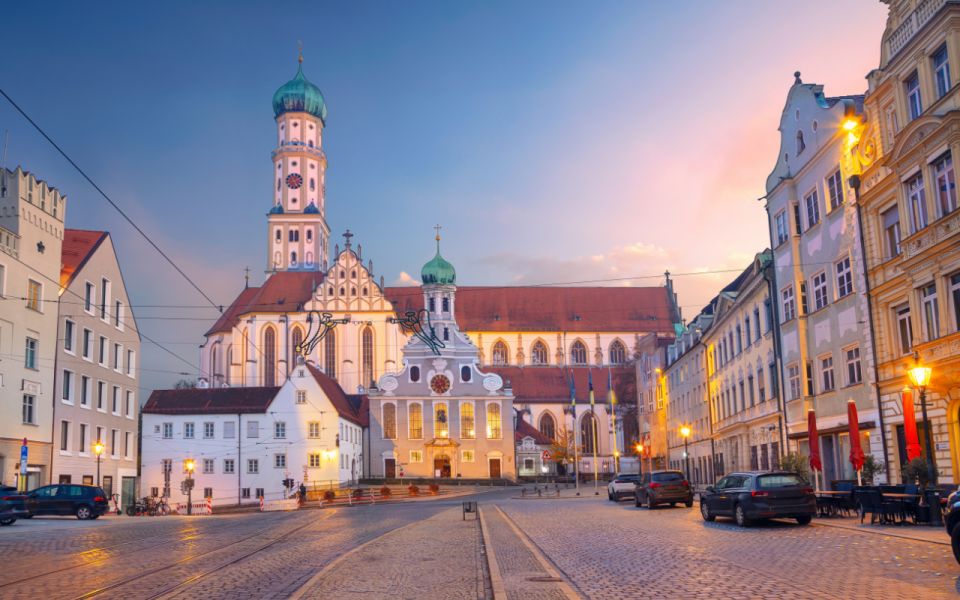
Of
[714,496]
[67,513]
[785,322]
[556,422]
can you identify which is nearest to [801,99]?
[785,322]

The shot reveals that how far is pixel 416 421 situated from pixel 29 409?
4597 centimetres

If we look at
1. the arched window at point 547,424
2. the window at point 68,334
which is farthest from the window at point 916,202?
the arched window at point 547,424

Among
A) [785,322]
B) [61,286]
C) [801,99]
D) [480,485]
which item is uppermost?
[801,99]

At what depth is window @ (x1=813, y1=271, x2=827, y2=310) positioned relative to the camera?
31641 millimetres

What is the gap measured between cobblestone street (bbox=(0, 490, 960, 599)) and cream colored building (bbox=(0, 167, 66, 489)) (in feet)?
59.9

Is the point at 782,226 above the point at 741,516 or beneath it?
above

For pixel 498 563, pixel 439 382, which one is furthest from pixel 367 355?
pixel 498 563

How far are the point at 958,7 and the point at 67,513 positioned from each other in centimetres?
3440

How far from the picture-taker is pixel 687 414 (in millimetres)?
59156

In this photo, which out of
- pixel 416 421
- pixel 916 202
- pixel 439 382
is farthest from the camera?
pixel 439 382

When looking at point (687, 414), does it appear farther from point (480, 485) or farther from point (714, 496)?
point (714, 496)

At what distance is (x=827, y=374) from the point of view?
1243 inches

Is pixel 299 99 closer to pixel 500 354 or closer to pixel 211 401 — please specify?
pixel 500 354

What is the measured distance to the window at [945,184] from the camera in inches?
883
